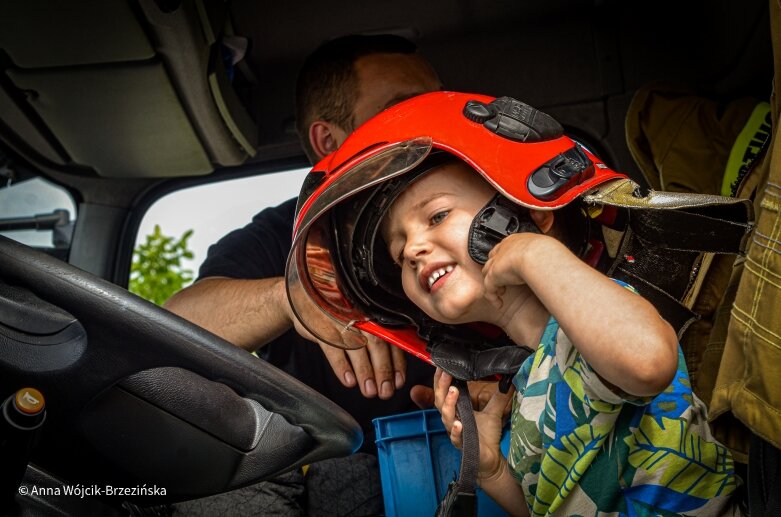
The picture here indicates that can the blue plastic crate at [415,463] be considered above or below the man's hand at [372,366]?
below

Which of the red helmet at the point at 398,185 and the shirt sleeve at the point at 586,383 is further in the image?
the red helmet at the point at 398,185

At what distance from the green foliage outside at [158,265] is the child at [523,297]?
1.40 metres

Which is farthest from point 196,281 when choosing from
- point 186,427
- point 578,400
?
point 578,400

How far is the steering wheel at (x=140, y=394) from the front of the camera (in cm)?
123

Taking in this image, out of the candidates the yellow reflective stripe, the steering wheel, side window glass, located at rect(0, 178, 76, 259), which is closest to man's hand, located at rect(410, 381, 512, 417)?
the steering wheel

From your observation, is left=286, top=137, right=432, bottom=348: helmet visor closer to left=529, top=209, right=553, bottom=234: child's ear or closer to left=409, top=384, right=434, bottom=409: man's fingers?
left=409, top=384, right=434, bottom=409: man's fingers

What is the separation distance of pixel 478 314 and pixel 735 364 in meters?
0.55

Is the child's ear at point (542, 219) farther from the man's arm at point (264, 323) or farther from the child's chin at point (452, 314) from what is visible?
the man's arm at point (264, 323)

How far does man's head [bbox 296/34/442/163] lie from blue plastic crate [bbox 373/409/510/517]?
100 centimetres

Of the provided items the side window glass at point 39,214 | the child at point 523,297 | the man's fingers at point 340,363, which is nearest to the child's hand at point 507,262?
the child at point 523,297

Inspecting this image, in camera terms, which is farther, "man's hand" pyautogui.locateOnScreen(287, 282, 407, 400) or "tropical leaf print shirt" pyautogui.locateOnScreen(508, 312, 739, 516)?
"man's hand" pyautogui.locateOnScreen(287, 282, 407, 400)

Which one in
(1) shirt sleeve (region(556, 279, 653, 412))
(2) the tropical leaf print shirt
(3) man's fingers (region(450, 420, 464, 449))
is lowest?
(3) man's fingers (region(450, 420, 464, 449))

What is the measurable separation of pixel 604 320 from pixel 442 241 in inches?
18.1

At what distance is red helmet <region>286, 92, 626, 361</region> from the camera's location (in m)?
1.53
